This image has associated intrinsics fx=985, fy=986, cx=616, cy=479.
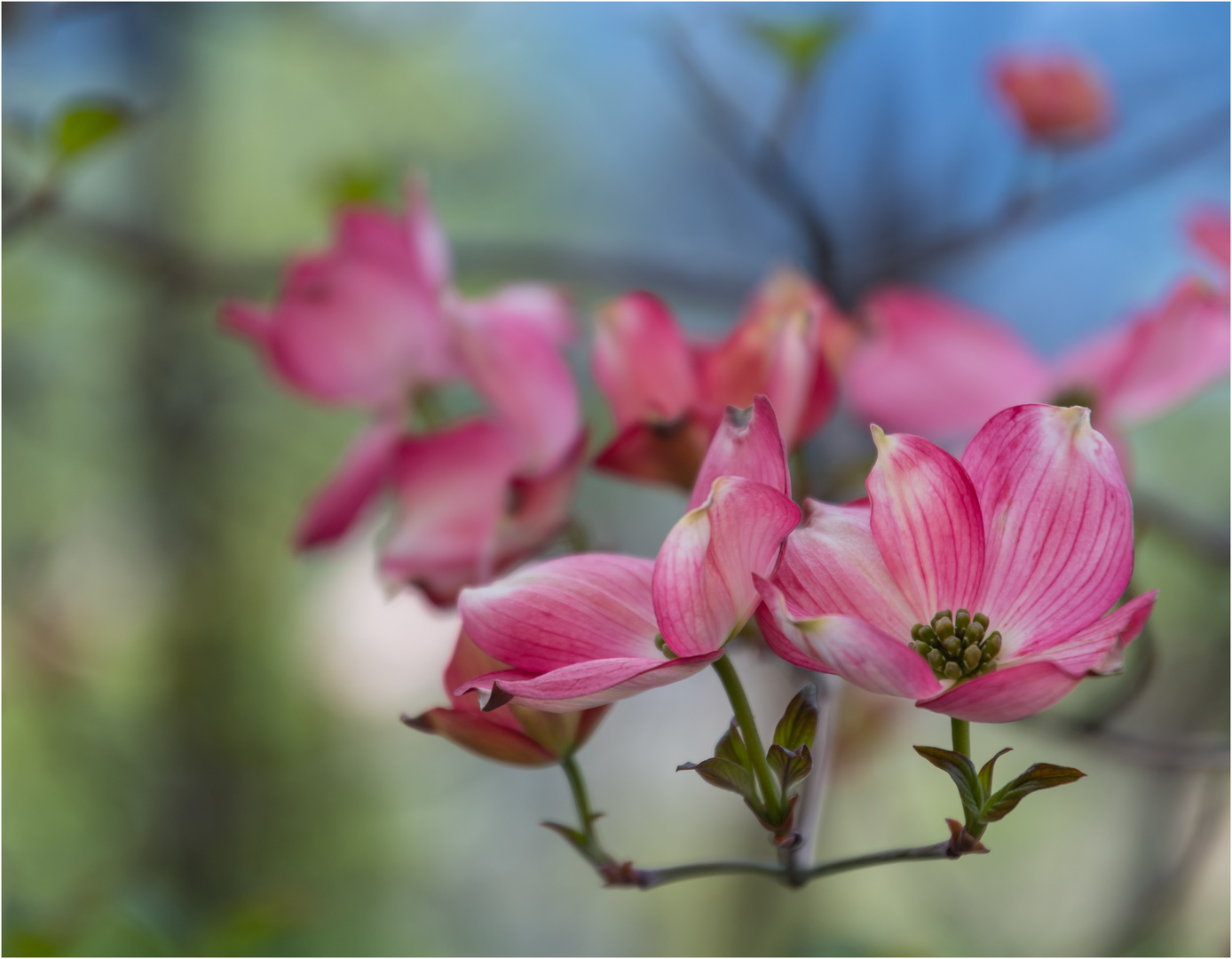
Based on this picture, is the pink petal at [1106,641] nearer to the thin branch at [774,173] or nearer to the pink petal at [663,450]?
the pink petal at [663,450]

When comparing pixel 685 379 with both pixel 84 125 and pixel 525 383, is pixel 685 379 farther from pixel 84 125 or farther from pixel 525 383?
pixel 84 125

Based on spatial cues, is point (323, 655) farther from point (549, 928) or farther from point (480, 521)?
point (480, 521)

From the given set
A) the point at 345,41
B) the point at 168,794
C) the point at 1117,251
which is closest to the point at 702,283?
the point at 345,41

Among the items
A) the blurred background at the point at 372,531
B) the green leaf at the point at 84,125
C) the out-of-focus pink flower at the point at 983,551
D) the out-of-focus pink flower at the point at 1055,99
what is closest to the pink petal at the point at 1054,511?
the out-of-focus pink flower at the point at 983,551

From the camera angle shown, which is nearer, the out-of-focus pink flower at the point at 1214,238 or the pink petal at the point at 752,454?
the pink petal at the point at 752,454

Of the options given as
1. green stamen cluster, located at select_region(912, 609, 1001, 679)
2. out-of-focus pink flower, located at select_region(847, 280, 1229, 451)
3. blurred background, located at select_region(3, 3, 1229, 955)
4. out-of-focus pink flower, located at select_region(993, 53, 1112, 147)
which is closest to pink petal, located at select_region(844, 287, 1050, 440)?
out-of-focus pink flower, located at select_region(847, 280, 1229, 451)

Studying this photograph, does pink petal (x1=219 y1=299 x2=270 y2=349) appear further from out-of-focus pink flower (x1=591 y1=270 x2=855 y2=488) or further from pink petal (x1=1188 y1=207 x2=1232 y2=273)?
pink petal (x1=1188 y1=207 x2=1232 y2=273)
